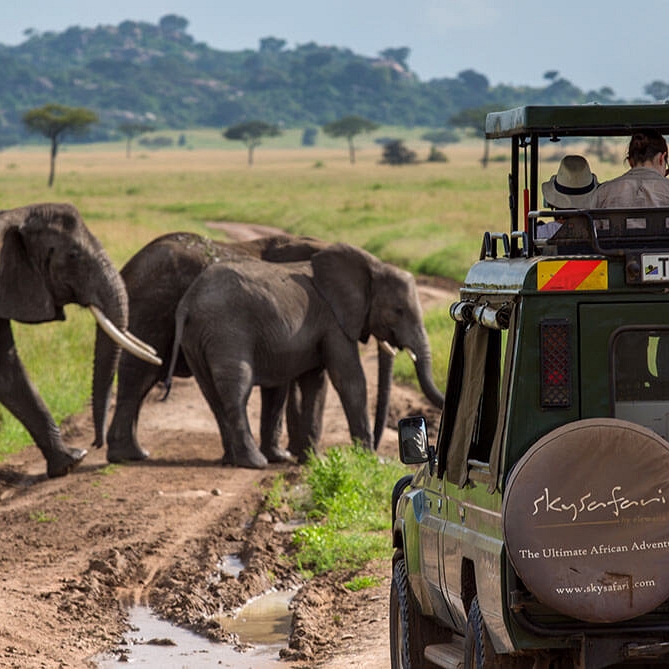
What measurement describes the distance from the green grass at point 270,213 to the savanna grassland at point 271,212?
0.04 meters

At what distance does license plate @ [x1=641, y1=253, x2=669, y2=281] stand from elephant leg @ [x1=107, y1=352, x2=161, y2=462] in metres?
9.42

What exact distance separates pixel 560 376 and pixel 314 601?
4.13 meters

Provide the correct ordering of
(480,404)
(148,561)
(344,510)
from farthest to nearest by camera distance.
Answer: (344,510) → (148,561) → (480,404)

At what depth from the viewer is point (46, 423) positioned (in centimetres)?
1246

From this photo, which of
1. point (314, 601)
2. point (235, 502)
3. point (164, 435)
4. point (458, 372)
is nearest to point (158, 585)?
point (314, 601)

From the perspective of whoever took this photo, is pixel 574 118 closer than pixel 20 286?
Yes

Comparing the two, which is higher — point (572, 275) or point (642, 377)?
point (572, 275)

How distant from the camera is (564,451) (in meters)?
4.13

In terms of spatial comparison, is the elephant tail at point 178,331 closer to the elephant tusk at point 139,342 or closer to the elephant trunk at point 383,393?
the elephant tusk at point 139,342

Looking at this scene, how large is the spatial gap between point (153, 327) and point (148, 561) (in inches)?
204

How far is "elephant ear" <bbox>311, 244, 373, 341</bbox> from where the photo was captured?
46.0ft

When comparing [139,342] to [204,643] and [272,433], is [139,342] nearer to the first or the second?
[272,433]

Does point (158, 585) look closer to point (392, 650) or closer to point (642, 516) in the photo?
point (392, 650)

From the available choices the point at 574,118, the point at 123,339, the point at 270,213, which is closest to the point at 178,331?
the point at 123,339
